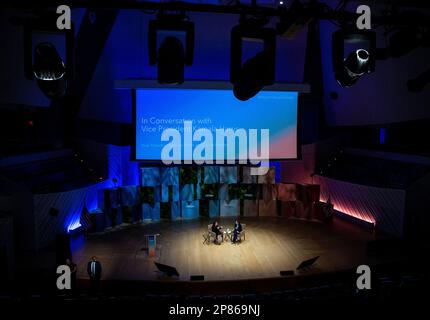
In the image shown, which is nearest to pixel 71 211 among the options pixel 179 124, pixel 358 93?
pixel 179 124

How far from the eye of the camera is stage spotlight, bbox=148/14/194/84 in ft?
14.2

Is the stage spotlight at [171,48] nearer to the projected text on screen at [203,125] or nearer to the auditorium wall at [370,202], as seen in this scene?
the projected text on screen at [203,125]

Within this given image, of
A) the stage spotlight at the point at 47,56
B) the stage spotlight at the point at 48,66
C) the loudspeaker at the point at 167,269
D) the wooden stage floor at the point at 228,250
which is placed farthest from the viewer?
the wooden stage floor at the point at 228,250

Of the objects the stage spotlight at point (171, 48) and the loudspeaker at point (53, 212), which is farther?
the loudspeaker at point (53, 212)

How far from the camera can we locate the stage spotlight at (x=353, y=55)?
4.69m

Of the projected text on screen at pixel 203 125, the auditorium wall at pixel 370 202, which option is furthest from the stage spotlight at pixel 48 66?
the auditorium wall at pixel 370 202

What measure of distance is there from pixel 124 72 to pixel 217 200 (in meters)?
5.33

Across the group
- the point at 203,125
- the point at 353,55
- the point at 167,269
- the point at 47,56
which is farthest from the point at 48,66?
the point at 203,125

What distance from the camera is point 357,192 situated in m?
11.2

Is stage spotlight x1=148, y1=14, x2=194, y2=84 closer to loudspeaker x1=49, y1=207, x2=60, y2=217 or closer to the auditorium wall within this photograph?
loudspeaker x1=49, y1=207, x2=60, y2=217

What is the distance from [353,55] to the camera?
4797 millimetres

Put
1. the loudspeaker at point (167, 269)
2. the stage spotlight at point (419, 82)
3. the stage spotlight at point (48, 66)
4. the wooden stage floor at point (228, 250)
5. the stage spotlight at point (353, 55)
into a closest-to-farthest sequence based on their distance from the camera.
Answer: the stage spotlight at point (48, 66)
the stage spotlight at point (353, 55)
the loudspeaker at point (167, 269)
the wooden stage floor at point (228, 250)
the stage spotlight at point (419, 82)

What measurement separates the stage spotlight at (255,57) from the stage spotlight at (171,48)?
59 centimetres
